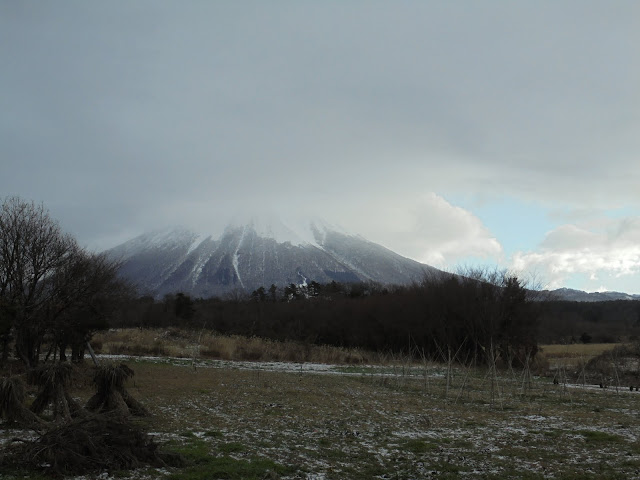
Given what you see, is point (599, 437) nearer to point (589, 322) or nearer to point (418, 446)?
point (418, 446)

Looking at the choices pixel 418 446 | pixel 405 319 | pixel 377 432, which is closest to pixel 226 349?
pixel 405 319

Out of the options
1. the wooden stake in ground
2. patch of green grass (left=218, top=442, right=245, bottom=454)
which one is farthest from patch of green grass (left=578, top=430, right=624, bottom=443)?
the wooden stake in ground

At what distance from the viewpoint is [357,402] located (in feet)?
57.4

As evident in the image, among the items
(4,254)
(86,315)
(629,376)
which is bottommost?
(629,376)

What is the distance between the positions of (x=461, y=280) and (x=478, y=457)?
47.3 meters

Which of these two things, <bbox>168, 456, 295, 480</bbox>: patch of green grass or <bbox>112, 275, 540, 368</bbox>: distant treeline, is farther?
<bbox>112, 275, 540, 368</bbox>: distant treeline

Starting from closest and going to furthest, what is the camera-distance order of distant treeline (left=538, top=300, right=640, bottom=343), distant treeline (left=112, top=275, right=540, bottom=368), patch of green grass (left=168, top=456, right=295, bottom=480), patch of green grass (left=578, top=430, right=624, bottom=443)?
patch of green grass (left=168, top=456, right=295, bottom=480) < patch of green grass (left=578, top=430, right=624, bottom=443) < distant treeline (left=112, top=275, right=540, bottom=368) < distant treeline (left=538, top=300, right=640, bottom=343)

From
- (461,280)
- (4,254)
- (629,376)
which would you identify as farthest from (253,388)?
(461,280)

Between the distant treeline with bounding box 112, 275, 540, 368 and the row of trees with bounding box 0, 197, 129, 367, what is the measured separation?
12999 millimetres

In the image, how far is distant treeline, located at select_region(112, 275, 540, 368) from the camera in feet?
148

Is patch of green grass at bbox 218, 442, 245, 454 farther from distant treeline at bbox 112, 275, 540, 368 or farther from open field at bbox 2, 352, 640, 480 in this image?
distant treeline at bbox 112, 275, 540, 368

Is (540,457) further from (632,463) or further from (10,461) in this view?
(10,461)

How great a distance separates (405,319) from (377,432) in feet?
A: 145

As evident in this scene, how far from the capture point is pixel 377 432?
465 inches
